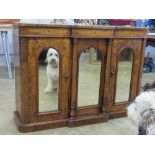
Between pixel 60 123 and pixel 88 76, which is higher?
pixel 88 76

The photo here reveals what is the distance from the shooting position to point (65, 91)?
179 cm

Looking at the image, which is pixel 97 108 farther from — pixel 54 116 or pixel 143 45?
pixel 143 45

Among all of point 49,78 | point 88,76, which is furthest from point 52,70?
point 88,76

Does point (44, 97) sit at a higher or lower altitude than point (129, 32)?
lower

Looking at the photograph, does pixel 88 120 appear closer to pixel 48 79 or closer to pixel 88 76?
pixel 88 76

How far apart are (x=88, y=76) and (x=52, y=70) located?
255 mm

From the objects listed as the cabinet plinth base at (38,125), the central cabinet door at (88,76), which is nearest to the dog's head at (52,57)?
the central cabinet door at (88,76)

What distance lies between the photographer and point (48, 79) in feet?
5.61

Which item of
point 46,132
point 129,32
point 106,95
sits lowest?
point 46,132

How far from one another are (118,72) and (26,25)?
0.77 meters

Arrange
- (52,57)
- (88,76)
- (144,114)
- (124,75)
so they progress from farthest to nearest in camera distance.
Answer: (124,75) → (88,76) → (52,57) → (144,114)

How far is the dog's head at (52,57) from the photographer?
1669mm

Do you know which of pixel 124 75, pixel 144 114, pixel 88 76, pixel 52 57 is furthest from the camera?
pixel 124 75

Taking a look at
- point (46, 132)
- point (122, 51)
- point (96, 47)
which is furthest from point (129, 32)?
point (46, 132)
